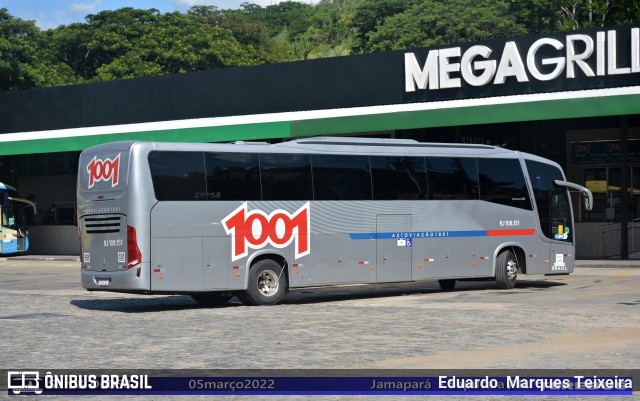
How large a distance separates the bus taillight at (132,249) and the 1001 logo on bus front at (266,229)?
193 cm

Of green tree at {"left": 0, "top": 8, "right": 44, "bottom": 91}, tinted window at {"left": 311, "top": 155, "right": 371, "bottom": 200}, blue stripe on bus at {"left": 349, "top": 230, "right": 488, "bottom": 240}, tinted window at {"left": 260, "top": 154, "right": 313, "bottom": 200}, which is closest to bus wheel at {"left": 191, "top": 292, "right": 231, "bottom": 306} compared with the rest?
tinted window at {"left": 260, "top": 154, "right": 313, "bottom": 200}

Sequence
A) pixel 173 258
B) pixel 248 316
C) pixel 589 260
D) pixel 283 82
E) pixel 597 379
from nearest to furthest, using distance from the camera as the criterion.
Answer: pixel 597 379
pixel 248 316
pixel 173 258
pixel 589 260
pixel 283 82

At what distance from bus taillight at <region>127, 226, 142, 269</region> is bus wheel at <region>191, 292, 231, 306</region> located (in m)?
2.60

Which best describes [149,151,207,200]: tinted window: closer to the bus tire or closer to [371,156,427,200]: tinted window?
the bus tire

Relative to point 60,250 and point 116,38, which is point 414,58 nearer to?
point 60,250

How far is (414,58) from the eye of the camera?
40094 mm

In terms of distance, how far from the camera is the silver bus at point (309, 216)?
20672 mm

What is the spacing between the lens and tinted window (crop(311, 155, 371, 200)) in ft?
75.6

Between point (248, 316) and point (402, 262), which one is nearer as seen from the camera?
point (248, 316)

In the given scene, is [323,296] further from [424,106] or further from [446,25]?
[446,25]

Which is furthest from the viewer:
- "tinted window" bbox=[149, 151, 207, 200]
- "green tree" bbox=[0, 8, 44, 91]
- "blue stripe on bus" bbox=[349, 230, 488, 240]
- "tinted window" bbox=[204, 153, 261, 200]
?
"green tree" bbox=[0, 8, 44, 91]

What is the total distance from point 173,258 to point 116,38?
75.9m

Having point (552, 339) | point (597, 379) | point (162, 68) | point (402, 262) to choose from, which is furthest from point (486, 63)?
point (162, 68)

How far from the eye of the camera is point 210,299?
76.6 ft
